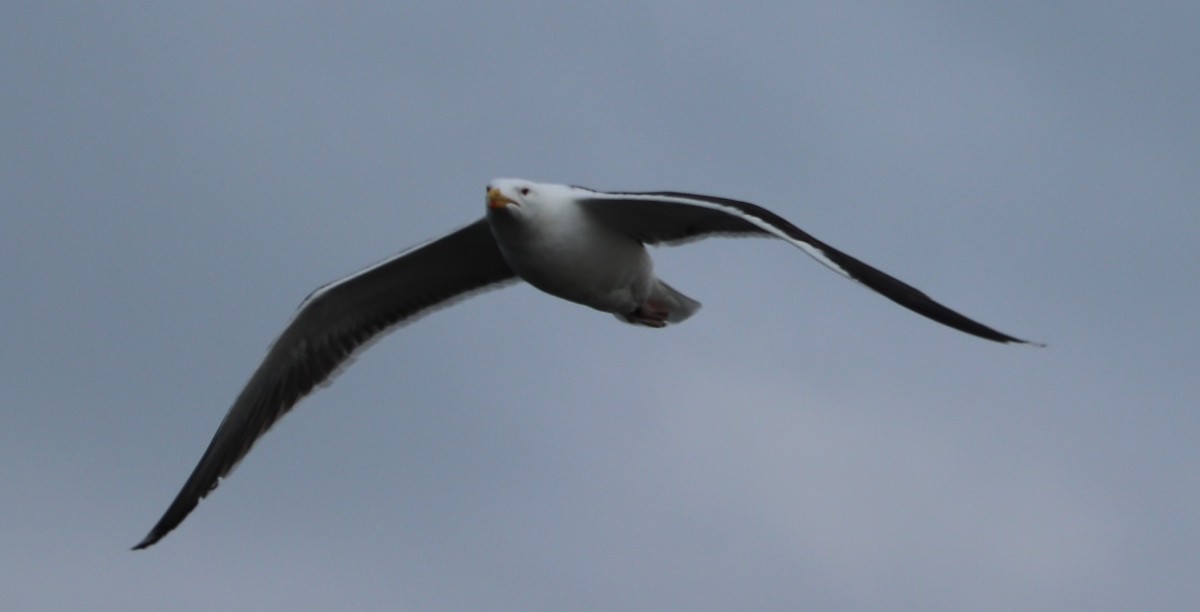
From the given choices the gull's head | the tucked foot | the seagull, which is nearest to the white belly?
the seagull

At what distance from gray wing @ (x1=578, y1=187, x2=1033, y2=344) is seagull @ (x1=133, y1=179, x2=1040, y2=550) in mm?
11

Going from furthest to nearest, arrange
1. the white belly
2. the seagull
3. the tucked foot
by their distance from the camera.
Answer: the tucked foot → the white belly → the seagull

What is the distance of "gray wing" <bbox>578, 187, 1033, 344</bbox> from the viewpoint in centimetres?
1191

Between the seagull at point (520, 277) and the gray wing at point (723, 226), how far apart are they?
0.04ft

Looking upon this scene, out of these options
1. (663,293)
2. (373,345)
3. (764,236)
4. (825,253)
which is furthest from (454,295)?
(825,253)

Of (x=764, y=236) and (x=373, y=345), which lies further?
(x=373, y=345)

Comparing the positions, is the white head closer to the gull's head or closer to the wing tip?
the gull's head

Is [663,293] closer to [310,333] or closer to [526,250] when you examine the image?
[526,250]

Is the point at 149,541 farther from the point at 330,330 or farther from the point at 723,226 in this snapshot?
the point at 723,226

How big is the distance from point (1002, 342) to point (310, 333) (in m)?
7.23

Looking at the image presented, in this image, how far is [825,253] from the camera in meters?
12.1

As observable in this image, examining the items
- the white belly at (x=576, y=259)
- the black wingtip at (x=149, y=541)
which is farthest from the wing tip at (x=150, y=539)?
the white belly at (x=576, y=259)

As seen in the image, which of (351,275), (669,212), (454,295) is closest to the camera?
(669,212)

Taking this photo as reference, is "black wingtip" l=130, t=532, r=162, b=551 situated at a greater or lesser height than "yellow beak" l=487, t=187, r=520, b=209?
lesser
